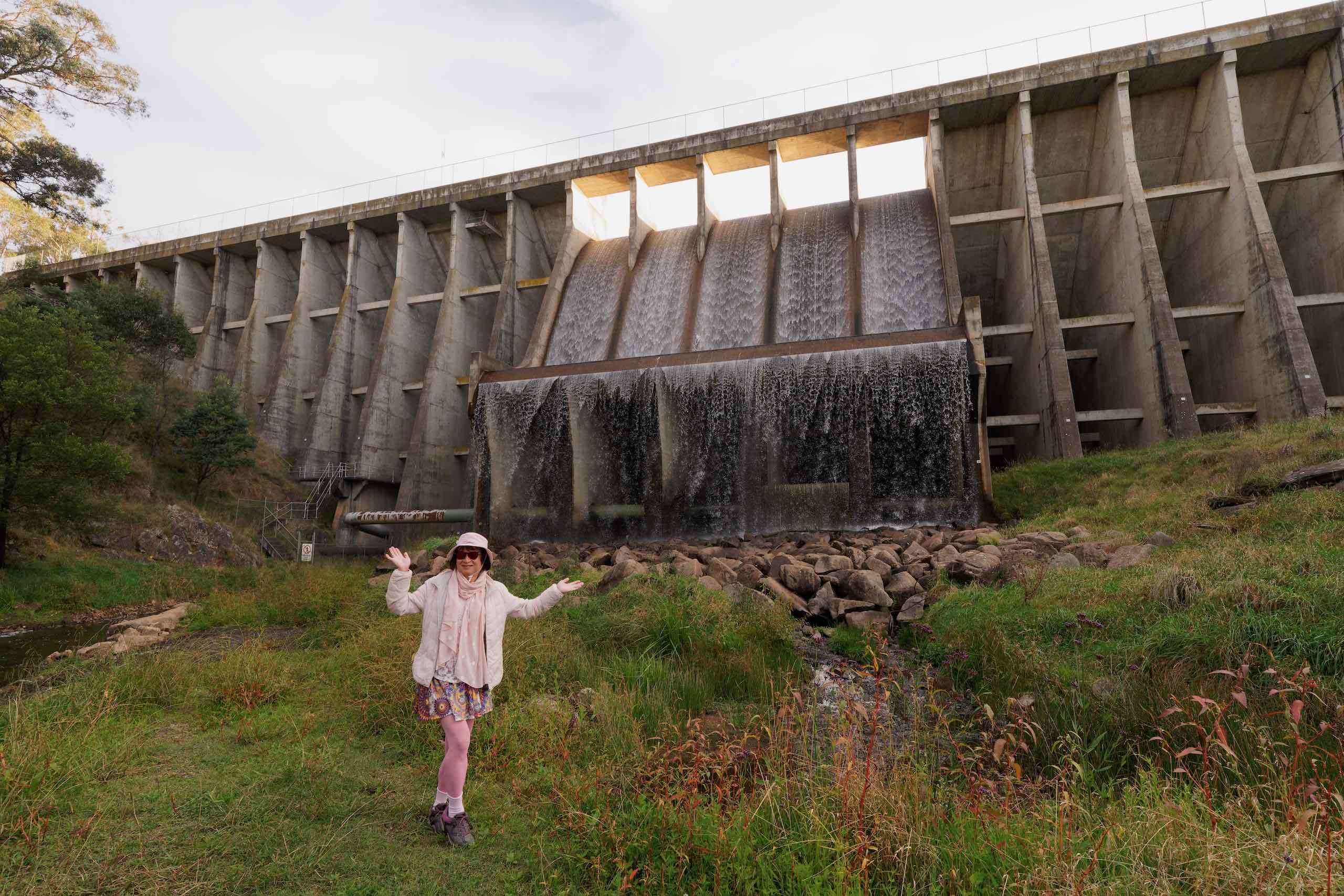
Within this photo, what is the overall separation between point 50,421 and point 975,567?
1730cm

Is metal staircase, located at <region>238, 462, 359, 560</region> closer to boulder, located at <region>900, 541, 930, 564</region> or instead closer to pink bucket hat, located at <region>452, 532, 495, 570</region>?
boulder, located at <region>900, 541, 930, 564</region>

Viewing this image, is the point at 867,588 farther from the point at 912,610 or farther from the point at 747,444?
the point at 747,444

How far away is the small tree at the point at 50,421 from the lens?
45.0 feet

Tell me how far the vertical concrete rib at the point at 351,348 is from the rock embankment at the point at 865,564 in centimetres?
1576

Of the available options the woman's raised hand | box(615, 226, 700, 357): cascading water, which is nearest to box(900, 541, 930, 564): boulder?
the woman's raised hand

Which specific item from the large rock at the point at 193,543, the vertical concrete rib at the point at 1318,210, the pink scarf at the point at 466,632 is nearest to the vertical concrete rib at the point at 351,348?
the large rock at the point at 193,543

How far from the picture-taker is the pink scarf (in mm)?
3408

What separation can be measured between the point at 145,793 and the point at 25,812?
1.60 ft

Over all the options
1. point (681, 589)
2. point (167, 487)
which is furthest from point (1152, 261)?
point (167, 487)

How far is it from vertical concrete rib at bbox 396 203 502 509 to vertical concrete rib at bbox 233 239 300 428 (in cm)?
764

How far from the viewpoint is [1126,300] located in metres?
17.9

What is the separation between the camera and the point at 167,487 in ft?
72.2

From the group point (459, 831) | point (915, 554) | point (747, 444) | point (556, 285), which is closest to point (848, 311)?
point (747, 444)

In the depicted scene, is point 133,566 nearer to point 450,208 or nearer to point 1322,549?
point 450,208
